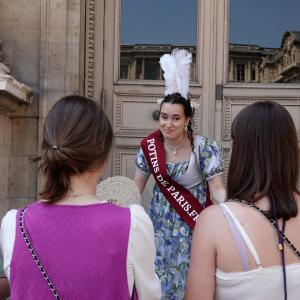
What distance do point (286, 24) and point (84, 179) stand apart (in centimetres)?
520

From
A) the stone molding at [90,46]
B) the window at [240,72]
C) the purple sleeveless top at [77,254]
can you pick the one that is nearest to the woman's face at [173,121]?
the purple sleeveless top at [77,254]

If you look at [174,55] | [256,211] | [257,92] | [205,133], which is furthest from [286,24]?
[256,211]

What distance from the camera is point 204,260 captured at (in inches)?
75.1

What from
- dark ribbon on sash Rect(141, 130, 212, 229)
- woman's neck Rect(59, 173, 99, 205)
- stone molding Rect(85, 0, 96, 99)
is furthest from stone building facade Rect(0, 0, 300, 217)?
woman's neck Rect(59, 173, 99, 205)

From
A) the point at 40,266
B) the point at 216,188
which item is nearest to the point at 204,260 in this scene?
the point at 40,266

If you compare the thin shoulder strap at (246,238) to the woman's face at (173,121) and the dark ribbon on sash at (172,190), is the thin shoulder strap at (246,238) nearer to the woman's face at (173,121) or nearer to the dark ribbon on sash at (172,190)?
the dark ribbon on sash at (172,190)

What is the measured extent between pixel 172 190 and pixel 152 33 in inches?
117

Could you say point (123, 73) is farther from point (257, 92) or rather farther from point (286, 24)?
point (286, 24)

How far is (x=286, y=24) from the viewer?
6566mm

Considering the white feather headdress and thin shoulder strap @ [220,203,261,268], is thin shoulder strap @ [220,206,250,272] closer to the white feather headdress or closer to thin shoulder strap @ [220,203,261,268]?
thin shoulder strap @ [220,203,261,268]

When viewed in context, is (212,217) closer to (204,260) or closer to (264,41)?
(204,260)

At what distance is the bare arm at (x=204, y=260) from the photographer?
190cm

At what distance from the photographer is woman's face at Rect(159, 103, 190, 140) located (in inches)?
154

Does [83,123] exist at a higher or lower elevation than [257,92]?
lower
